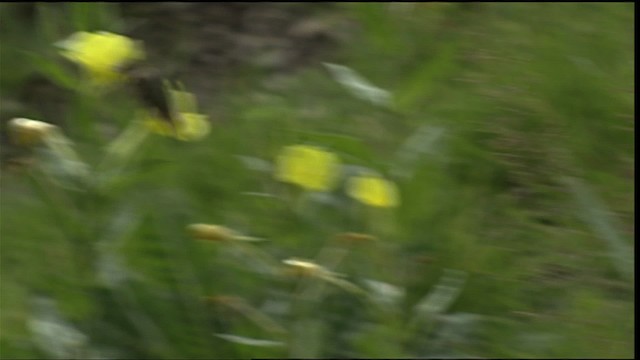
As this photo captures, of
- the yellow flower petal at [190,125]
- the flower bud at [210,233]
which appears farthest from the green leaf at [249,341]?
the yellow flower petal at [190,125]

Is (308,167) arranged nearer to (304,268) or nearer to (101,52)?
(304,268)

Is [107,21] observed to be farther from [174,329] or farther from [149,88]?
[174,329]

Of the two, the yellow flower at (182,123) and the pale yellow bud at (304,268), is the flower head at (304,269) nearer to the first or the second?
the pale yellow bud at (304,268)

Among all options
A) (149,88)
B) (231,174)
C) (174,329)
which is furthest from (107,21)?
(174,329)

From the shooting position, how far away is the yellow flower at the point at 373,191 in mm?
1561

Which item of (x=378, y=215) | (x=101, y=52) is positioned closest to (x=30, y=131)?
(x=101, y=52)

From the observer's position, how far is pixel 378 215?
164cm

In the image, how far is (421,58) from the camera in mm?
2148

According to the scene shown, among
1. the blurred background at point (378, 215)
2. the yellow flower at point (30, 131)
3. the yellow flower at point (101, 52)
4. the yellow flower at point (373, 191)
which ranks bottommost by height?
the blurred background at point (378, 215)

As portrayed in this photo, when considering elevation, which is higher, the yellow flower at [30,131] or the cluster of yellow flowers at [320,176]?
the yellow flower at [30,131]

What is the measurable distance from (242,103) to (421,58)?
0.30 meters

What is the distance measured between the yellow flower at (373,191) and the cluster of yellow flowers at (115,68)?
0.22 meters

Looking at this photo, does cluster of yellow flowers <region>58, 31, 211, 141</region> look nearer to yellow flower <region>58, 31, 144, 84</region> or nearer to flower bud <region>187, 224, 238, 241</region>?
yellow flower <region>58, 31, 144, 84</region>

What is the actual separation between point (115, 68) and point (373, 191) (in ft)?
1.16
